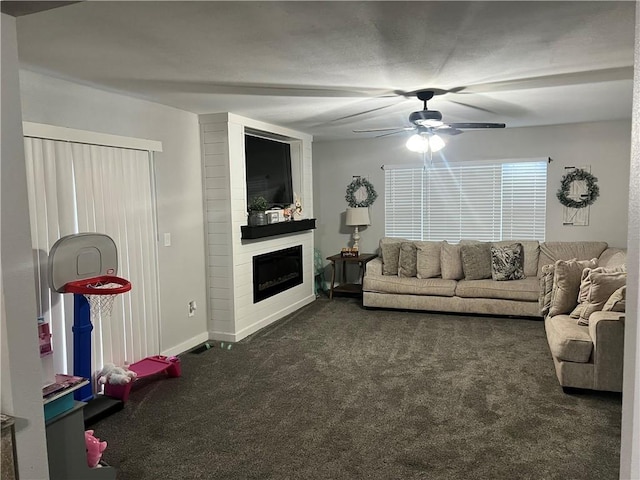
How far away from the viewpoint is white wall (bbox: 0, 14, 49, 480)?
5.67ft

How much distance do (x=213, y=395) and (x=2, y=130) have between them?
2.53 metres

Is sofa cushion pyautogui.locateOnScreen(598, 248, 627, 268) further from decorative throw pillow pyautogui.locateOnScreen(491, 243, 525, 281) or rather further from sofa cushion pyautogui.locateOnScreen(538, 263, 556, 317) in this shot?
sofa cushion pyautogui.locateOnScreen(538, 263, 556, 317)

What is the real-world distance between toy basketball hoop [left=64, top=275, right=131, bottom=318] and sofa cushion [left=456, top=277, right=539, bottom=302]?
13.0ft

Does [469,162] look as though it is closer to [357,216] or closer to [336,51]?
[357,216]

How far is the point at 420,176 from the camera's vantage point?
6.91m

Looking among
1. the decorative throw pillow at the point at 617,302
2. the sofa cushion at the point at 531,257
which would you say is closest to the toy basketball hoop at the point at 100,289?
the decorative throw pillow at the point at 617,302

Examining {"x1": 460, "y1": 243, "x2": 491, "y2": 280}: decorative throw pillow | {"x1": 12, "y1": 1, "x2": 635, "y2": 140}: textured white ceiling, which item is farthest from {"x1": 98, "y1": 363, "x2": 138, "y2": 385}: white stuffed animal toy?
{"x1": 460, "y1": 243, "x2": 491, "y2": 280}: decorative throw pillow

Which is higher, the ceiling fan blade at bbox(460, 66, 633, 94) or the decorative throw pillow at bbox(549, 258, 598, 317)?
the ceiling fan blade at bbox(460, 66, 633, 94)

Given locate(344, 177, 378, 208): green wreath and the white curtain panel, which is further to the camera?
locate(344, 177, 378, 208): green wreath

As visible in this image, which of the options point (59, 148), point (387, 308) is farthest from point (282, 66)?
point (387, 308)

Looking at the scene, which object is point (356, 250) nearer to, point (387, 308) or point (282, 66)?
point (387, 308)

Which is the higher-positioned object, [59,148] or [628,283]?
[59,148]

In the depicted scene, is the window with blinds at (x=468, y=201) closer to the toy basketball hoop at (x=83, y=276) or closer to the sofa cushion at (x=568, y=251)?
the sofa cushion at (x=568, y=251)

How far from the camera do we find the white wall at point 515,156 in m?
6.00
